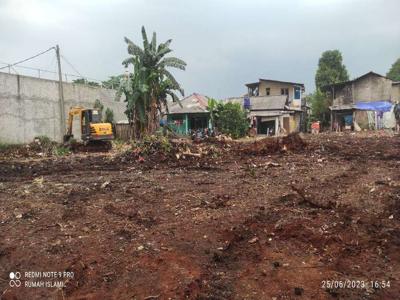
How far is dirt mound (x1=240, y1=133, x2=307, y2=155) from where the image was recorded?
15.8 m

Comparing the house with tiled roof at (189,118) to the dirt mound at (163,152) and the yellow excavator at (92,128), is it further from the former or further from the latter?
the dirt mound at (163,152)

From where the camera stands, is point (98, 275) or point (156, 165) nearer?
point (98, 275)

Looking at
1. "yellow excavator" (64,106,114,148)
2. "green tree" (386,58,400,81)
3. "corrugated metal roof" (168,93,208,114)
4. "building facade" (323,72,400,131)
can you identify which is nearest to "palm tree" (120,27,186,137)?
"yellow excavator" (64,106,114,148)

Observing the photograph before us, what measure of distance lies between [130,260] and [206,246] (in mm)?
944

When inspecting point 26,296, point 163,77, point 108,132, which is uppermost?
point 163,77

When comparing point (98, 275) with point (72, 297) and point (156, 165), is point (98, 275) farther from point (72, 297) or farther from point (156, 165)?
point (156, 165)

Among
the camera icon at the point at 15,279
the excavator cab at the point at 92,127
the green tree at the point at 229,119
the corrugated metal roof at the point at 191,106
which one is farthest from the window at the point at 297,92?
the camera icon at the point at 15,279

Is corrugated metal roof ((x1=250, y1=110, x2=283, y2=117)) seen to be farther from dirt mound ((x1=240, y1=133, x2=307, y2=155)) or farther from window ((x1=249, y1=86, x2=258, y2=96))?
dirt mound ((x1=240, y1=133, x2=307, y2=155))

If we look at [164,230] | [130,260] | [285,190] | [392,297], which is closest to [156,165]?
[285,190]

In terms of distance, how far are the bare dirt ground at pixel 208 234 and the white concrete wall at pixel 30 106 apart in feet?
48.6

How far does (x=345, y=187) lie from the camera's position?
8.53 meters

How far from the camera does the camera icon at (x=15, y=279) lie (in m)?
4.68

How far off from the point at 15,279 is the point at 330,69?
49.8 meters

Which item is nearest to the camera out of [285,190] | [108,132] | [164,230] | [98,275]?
[98,275]
